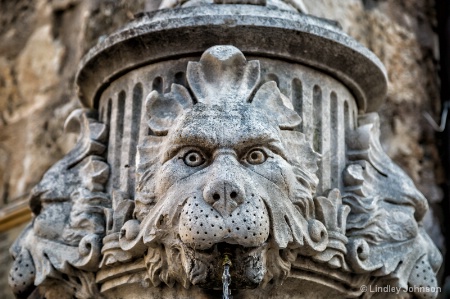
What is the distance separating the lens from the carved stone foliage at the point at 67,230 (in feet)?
9.41

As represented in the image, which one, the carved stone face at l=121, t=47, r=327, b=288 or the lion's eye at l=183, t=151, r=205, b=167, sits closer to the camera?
the carved stone face at l=121, t=47, r=327, b=288

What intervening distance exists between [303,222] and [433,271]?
0.48 metres

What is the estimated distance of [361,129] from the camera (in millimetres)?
3020

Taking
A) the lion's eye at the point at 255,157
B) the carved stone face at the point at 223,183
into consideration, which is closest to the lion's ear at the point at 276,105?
the carved stone face at the point at 223,183

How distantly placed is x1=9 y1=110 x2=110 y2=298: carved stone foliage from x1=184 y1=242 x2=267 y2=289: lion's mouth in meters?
0.36

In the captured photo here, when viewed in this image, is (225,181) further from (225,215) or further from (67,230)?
(67,230)

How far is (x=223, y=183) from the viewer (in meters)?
2.54

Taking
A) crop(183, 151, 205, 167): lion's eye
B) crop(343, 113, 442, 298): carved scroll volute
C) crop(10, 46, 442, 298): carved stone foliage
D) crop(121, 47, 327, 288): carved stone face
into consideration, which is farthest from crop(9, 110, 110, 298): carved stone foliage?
crop(343, 113, 442, 298): carved scroll volute

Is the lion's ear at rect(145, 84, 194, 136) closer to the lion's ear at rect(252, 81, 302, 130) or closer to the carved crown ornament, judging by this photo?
the carved crown ornament

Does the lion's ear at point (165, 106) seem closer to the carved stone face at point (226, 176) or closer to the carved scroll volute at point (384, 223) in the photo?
the carved stone face at point (226, 176)

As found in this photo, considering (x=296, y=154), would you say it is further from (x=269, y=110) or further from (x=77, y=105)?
(x=77, y=105)

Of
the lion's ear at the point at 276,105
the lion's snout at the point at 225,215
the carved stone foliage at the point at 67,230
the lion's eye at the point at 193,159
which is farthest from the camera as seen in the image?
the carved stone foliage at the point at 67,230

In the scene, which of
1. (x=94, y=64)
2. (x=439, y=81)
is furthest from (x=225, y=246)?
(x=439, y=81)

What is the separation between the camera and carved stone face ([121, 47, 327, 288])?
100 inches
